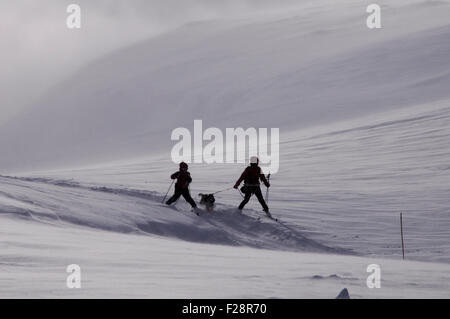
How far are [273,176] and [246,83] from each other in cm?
3094

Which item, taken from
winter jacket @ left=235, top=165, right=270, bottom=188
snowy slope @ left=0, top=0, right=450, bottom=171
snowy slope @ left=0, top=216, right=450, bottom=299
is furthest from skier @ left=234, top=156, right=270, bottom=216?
snowy slope @ left=0, top=0, right=450, bottom=171

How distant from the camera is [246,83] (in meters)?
53.6

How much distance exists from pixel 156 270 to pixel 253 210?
755cm

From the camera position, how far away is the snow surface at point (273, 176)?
9.70 metres

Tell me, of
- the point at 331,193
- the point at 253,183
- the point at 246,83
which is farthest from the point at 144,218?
the point at 246,83

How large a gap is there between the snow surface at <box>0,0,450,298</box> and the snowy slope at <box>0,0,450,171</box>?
8.2 inches

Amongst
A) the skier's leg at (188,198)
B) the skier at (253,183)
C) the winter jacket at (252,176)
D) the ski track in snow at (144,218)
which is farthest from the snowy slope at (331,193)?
the winter jacket at (252,176)

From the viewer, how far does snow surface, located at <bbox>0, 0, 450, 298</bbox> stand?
9703 millimetres

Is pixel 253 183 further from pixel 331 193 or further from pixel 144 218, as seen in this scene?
pixel 331 193

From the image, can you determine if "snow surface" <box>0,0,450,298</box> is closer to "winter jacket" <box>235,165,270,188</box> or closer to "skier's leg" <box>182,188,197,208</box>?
"skier's leg" <box>182,188,197,208</box>

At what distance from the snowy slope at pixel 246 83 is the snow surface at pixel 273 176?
209 millimetres

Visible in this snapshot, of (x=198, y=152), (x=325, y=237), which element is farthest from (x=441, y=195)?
(x=198, y=152)

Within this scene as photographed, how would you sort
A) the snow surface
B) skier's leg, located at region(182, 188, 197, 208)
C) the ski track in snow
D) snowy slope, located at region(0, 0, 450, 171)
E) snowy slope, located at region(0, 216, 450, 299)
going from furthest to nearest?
1. snowy slope, located at region(0, 0, 450, 171)
2. skier's leg, located at region(182, 188, 197, 208)
3. the ski track in snow
4. the snow surface
5. snowy slope, located at region(0, 216, 450, 299)
